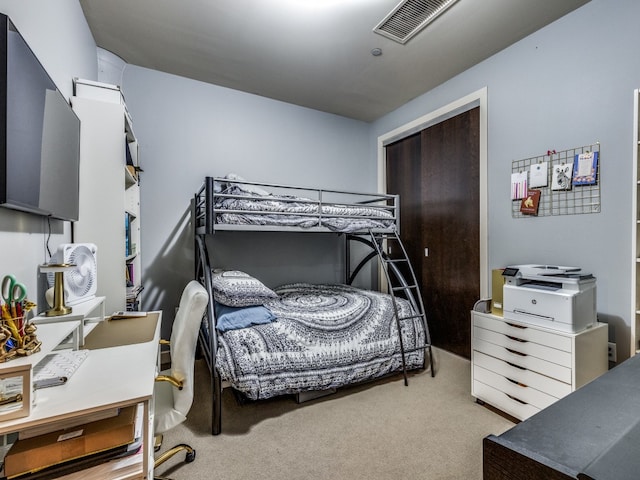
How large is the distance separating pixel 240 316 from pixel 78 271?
92cm

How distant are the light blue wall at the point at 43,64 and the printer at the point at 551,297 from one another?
99.2 inches

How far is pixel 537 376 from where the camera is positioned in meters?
1.79

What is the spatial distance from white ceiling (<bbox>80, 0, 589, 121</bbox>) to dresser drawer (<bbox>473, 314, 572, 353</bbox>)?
6.85 feet

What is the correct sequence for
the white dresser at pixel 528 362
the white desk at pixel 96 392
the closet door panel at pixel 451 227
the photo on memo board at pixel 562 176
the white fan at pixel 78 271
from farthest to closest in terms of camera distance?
the closet door panel at pixel 451 227, the photo on memo board at pixel 562 176, the white dresser at pixel 528 362, the white fan at pixel 78 271, the white desk at pixel 96 392

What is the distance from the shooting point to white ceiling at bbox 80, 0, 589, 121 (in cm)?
204

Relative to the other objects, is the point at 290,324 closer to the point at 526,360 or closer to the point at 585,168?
the point at 526,360

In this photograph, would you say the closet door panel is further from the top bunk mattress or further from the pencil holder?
the pencil holder

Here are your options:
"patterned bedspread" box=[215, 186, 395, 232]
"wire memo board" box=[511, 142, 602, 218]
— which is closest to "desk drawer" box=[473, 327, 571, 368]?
"wire memo board" box=[511, 142, 602, 218]

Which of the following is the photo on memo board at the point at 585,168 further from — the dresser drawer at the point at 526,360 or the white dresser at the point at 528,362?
the dresser drawer at the point at 526,360

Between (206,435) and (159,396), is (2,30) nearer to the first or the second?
(159,396)

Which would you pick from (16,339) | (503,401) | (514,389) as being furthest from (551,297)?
(16,339)

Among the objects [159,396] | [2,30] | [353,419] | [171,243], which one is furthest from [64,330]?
[171,243]

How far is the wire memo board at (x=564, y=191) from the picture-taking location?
6.48ft

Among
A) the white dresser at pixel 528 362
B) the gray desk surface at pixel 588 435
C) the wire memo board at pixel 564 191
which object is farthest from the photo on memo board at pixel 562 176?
the gray desk surface at pixel 588 435
